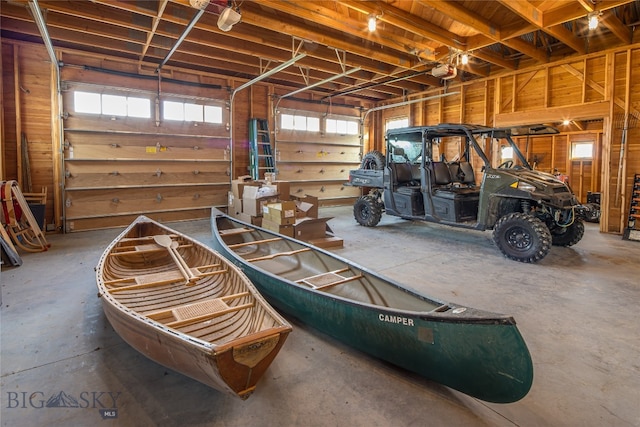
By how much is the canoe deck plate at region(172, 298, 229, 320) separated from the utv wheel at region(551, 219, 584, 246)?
536 cm

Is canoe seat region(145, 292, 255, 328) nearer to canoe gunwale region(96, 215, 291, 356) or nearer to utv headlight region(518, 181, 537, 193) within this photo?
canoe gunwale region(96, 215, 291, 356)

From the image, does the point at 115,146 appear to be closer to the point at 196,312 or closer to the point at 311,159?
the point at 311,159

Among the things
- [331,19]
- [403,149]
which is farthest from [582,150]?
→ [331,19]

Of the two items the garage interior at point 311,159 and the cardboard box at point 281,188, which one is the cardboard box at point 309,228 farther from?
the cardboard box at point 281,188

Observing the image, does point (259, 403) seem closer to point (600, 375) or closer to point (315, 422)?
point (315, 422)

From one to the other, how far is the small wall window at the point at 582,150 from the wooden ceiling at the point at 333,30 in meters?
5.04

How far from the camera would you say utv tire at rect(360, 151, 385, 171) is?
7352 mm

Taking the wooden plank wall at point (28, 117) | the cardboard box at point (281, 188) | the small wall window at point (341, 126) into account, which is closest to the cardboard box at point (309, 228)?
the cardboard box at point (281, 188)

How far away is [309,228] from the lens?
17.7ft

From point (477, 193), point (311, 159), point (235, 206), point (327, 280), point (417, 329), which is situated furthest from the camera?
point (311, 159)

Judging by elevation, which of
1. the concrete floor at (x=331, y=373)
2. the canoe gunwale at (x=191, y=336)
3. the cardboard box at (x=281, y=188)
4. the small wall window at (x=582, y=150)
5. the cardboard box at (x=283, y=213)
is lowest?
the concrete floor at (x=331, y=373)

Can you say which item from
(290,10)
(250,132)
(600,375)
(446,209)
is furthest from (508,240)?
(250,132)

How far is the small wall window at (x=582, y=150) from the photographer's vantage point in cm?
1063

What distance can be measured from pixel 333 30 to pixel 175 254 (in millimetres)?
4892
